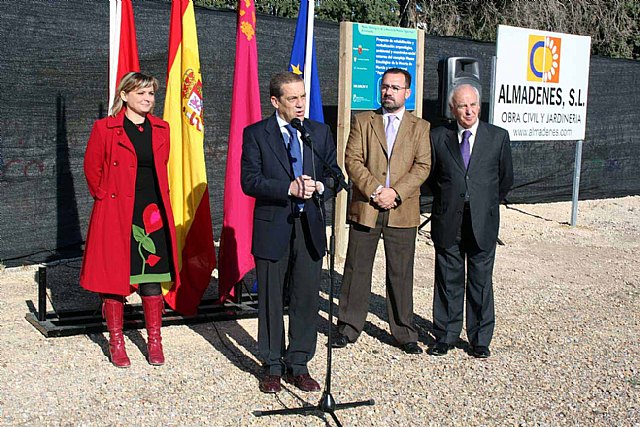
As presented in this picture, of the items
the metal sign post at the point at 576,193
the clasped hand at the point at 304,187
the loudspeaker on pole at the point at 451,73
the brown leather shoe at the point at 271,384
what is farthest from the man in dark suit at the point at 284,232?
the metal sign post at the point at 576,193

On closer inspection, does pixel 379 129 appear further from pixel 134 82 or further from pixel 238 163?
pixel 134 82

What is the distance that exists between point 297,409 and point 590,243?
6213 millimetres

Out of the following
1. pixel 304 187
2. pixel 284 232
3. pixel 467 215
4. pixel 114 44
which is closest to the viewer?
pixel 304 187

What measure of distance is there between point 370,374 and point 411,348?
0.52 m

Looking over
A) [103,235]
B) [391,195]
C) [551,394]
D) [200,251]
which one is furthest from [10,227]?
[551,394]

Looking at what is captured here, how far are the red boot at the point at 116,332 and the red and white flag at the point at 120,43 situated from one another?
1.38 meters

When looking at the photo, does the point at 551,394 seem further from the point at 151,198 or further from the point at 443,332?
the point at 151,198

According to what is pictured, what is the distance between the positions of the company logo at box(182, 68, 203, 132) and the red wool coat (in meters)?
1.04

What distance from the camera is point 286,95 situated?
4238 millimetres

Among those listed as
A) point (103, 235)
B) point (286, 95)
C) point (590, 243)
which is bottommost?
point (590, 243)

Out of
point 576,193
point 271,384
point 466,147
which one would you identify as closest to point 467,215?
point 466,147

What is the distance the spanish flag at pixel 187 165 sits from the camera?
5.66m

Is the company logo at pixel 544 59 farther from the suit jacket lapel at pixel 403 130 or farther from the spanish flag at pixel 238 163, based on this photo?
the suit jacket lapel at pixel 403 130

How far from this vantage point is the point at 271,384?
4414mm
